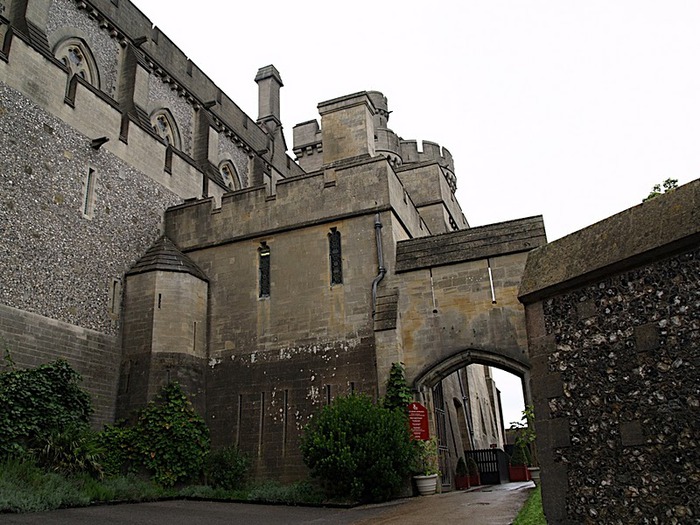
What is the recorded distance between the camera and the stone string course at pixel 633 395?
436cm

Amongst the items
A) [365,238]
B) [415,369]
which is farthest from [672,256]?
[365,238]

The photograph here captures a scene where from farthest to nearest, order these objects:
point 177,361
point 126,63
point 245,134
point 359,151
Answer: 1. point 245,134
2. point 126,63
3. point 359,151
4. point 177,361

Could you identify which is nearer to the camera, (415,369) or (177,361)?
(415,369)

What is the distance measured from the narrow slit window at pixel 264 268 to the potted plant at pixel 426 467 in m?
5.49

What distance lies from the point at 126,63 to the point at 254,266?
833 cm

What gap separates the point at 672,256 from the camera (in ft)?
15.2

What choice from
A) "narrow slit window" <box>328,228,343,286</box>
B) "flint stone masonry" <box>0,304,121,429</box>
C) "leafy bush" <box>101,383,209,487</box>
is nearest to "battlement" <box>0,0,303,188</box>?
"flint stone masonry" <box>0,304,121,429</box>

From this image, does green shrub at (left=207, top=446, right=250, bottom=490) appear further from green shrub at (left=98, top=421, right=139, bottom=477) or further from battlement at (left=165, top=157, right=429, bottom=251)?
battlement at (left=165, top=157, right=429, bottom=251)

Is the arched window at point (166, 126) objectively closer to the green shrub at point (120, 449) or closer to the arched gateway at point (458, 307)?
the arched gateway at point (458, 307)

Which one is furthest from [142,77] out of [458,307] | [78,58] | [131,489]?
[131,489]

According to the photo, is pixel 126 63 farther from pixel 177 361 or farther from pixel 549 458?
pixel 549 458

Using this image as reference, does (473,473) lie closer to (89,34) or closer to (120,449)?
(120,449)

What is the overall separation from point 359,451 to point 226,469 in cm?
383

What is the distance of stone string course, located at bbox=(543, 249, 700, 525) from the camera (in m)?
4.36
